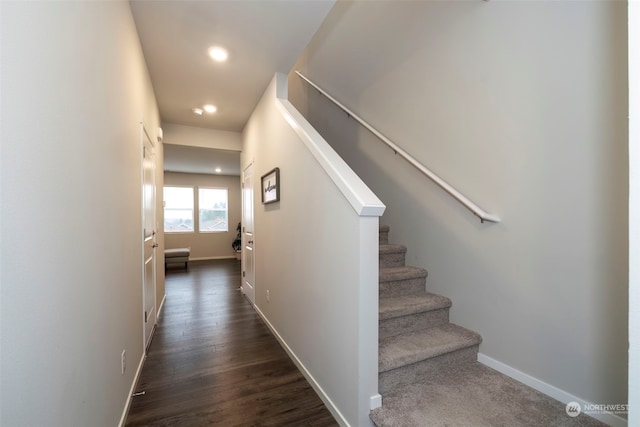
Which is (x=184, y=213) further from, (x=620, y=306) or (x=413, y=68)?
(x=620, y=306)

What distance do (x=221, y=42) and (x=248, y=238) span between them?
8.28 feet

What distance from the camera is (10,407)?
66 centimetres

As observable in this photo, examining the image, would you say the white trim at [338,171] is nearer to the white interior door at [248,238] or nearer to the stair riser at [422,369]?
the stair riser at [422,369]

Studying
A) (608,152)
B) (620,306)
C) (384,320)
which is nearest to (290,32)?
(608,152)

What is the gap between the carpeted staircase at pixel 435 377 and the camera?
1381mm

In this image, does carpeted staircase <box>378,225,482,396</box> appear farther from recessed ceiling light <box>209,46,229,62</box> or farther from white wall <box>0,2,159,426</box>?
recessed ceiling light <box>209,46,229,62</box>

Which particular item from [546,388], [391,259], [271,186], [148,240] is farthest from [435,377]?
[148,240]

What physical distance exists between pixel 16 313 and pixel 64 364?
0.39 m

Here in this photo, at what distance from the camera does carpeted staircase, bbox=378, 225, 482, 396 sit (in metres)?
1.65

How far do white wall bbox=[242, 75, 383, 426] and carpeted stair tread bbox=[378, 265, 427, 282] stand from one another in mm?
622

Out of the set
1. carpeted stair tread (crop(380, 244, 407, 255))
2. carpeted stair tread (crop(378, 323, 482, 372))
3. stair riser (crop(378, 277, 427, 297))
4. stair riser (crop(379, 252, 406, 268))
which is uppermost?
carpeted stair tread (crop(380, 244, 407, 255))

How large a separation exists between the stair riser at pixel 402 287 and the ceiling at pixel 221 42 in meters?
2.17

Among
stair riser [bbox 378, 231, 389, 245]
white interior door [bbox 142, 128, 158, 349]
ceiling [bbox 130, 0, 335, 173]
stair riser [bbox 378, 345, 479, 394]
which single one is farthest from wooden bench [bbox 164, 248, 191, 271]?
stair riser [bbox 378, 345, 479, 394]

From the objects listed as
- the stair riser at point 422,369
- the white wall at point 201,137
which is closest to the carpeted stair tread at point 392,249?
the stair riser at point 422,369
